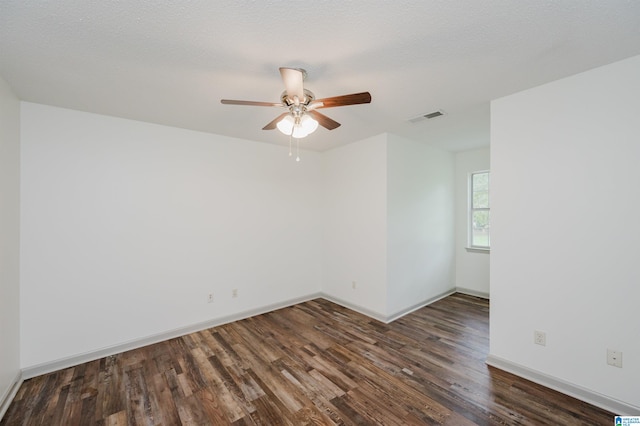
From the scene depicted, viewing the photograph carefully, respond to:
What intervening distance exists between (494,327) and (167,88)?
3.65 metres

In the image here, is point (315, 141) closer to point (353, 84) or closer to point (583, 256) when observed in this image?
point (353, 84)

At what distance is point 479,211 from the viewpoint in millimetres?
4582

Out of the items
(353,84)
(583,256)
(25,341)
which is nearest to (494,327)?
(583,256)

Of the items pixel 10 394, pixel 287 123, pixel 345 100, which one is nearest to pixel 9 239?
pixel 10 394

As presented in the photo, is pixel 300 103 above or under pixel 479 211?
above

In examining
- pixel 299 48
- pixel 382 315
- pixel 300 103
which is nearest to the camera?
pixel 299 48

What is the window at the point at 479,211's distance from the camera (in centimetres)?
450

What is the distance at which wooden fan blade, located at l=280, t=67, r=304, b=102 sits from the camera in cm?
160

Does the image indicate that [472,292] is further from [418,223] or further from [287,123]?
[287,123]

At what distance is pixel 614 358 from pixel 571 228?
96 centimetres

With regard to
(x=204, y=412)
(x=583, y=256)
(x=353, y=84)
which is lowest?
(x=204, y=412)

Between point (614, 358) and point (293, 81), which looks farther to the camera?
point (614, 358)

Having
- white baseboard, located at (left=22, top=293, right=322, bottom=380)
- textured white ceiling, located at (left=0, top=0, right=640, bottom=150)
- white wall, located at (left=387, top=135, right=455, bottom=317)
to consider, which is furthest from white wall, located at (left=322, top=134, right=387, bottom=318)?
textured white ceiling, located at (left=0, top=0, right=640, bottom=150)

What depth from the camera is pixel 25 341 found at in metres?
2.38
